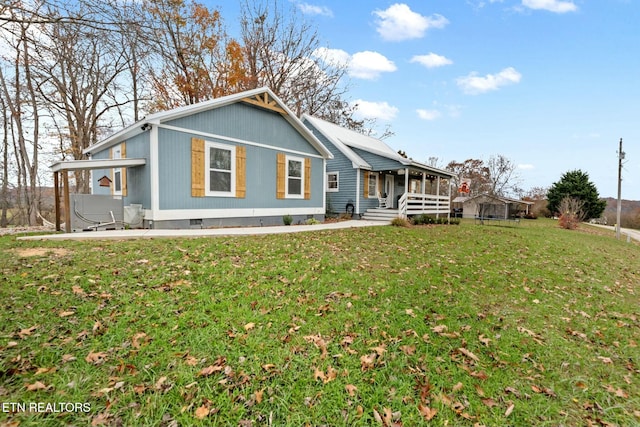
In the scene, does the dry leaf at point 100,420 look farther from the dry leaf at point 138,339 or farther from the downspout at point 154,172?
the downspout at point 154,172

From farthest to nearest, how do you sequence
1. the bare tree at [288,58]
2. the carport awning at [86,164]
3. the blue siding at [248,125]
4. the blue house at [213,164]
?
the bare tree at [288,58], the blue siding at [248,125], the blue house at [213,164], the carport awning at [86,164]

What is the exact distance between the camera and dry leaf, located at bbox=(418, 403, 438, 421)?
2232mm

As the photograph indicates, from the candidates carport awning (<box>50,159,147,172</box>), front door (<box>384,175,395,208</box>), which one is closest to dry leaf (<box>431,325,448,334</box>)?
carport awning (<box>50,159,147,172</box>)

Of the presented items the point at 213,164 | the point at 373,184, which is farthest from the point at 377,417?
the point at 373,184

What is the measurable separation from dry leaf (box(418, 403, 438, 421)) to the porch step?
41.0ft

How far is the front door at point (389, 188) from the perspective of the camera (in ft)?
59.1

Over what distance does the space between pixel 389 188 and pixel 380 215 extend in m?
3.77

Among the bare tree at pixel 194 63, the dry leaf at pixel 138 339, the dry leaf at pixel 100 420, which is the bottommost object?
the dry leaf at pixel 100 420

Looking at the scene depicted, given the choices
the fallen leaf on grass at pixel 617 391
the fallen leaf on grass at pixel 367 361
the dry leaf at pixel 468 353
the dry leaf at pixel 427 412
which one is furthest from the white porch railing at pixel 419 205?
the dry leaf at pixel 427 412

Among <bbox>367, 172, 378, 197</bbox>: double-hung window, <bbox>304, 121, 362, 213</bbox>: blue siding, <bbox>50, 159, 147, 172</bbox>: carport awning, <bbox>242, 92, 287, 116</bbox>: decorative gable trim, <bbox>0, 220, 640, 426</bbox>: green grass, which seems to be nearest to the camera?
<bbox>0, 220, 640, 426</bbox>: green grass

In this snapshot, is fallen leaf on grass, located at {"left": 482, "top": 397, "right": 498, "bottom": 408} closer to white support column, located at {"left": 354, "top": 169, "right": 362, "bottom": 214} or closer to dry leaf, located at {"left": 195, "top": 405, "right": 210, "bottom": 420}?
dry leaf, located at {"left": 195, "top": 405, "right": 210, "bottom": 420}

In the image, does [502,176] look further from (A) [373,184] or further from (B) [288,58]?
(B) [288,58]

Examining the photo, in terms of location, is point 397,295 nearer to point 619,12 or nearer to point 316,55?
point 619,12

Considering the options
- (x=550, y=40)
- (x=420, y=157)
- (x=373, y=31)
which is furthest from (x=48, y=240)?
(x=420, y=157)
